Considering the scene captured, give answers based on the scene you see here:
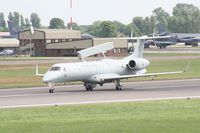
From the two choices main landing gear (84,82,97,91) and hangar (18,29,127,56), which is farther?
hangar (18,29,127,56)

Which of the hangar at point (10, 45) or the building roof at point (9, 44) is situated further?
the building roof at point (9, 44)

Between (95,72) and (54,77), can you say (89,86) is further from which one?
(54,77)

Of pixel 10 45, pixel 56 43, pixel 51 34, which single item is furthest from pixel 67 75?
pixel 10 45

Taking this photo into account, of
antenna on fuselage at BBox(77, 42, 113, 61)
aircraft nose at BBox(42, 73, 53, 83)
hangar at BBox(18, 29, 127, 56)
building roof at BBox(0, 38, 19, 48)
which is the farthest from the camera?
building roof at BBox(0, 38, 19, 48)

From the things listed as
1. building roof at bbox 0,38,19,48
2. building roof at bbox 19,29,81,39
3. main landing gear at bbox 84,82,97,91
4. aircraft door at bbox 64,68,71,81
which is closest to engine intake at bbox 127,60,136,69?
main landing gear at bbox 84,82,97,91

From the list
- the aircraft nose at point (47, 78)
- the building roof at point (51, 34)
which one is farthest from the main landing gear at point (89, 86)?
the building roof at point (51, 34)

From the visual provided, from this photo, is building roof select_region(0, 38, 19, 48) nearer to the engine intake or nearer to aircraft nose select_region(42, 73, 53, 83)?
the engine intake

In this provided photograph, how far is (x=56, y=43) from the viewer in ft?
468

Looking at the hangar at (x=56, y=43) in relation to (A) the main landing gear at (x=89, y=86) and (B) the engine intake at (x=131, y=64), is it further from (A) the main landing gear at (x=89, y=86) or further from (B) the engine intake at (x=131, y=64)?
(A) the main landing gear at (x=89, y=86)

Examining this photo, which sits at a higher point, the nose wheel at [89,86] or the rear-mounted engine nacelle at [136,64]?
the rear-mounted engine nacelle at [136,64]

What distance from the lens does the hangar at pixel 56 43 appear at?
455 feet

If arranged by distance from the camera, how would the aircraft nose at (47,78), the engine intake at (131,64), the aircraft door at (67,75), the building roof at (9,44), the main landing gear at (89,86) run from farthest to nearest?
the building roof at (9,44)
the engine intake at (131,64)
the main landing gear at (89,86)
the aircraft door at (67,75)
the aircraft nose at (47,78)

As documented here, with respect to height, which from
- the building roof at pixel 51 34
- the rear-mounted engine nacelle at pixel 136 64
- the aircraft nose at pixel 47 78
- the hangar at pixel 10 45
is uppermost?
the rear-mounted engine nacelle at pixel 136 64

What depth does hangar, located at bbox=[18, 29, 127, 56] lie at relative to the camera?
139 metres
